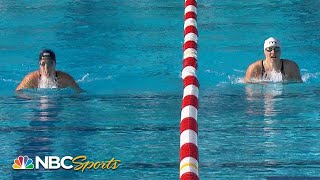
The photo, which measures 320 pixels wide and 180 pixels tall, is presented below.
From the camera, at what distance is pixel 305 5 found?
13.8m

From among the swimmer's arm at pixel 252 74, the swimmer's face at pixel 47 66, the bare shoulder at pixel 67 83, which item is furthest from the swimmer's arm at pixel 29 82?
the swimmer's arm at pixel 252 74

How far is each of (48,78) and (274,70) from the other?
6.51 feet

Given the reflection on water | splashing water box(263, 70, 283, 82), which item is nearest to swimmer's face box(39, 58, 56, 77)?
the reflection on water

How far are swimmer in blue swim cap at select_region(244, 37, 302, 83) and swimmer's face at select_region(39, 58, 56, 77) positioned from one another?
1.71 metres

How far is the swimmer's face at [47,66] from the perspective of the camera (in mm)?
9695

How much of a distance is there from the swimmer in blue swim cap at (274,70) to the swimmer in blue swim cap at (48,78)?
5.10 feet

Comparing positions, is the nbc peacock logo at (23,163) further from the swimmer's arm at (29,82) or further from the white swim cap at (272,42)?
the white swim cap at (272,42)

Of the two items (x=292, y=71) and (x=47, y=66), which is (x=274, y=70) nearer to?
(x=292, y=71)

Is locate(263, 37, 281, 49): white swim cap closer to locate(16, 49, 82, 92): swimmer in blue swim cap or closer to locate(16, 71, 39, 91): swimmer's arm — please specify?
locate(16, 49, 82, 92): swimmer in blue swim cap

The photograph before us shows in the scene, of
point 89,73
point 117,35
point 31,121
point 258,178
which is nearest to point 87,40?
point 117,35

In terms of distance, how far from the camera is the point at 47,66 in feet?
31.9

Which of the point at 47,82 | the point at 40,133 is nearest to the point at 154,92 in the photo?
the point at 47,82

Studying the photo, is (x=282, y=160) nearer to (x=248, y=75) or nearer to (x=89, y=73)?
(x=248, y=75)

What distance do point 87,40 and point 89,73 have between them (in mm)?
1420
